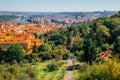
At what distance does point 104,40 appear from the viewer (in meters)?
56.8

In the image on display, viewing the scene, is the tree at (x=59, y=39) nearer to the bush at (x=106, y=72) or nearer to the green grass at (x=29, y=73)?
the green grass at (x=29, y=73)

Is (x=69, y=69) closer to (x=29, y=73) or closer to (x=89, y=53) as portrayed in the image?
(x=89, y=53)

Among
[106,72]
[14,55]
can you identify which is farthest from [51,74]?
[106,72]

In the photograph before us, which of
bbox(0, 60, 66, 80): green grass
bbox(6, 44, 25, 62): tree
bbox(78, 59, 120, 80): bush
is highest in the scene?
bbox(78, 59, 120, 80): bush

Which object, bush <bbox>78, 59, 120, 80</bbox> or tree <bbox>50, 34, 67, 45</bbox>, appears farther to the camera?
tree <bbox>50, 34, 67, 45</bbox>

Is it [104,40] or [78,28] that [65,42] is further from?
[104,40]

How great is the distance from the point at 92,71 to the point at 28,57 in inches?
1034

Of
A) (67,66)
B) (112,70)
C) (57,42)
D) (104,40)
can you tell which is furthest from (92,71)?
(57,42)

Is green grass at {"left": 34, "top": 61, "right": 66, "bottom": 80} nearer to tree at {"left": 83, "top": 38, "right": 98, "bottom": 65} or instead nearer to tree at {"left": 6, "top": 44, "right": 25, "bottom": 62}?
tree at {"left": 83, "top": 38, "right": 98, "bottom": 65}

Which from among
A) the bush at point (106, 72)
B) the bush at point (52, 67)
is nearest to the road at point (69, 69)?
the bush at point (52, 67)

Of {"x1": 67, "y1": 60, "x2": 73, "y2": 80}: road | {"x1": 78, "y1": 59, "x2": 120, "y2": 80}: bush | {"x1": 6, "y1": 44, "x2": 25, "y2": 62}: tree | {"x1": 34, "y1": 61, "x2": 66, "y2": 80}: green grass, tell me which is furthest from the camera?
{"x1": 6, "y1": 44, "x2": 25, "y2": 62}: tree

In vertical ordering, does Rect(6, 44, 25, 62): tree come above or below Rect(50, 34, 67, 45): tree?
above

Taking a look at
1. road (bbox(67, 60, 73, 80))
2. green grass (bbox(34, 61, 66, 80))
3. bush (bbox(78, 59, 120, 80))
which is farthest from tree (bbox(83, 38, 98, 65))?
bush (bbox(78, 59, 120, 80))

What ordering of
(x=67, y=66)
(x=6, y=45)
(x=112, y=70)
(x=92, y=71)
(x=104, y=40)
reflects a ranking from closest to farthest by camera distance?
1. (x=112, y=70)
2. (x=92, y=71)
3. (x=67, y=66)
4. (x=104, y=40)
5. (x=6, y=45)
